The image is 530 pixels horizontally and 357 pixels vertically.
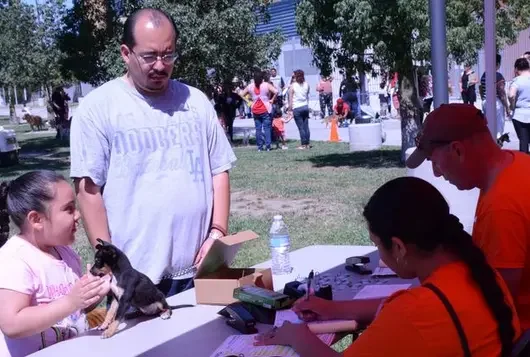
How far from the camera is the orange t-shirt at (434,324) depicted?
1.82 m

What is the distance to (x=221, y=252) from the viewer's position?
3.00m

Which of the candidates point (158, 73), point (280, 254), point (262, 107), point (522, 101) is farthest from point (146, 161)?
point (262, 107)

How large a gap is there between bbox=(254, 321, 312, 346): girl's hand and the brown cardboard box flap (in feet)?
1.58

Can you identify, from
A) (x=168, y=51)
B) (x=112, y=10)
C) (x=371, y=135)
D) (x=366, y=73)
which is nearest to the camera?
(x=168, y=51)

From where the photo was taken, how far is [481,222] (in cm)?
247

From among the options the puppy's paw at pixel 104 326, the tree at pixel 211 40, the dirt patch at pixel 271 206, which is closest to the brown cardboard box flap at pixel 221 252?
the puppy's paw at pixel 104 326

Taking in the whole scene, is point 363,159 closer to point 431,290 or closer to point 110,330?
point 110,330

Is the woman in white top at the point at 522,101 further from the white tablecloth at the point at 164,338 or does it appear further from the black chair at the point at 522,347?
the black chair at the point at 522,347

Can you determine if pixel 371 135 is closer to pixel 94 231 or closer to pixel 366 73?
pixel 366 73

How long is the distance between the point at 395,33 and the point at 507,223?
874cm

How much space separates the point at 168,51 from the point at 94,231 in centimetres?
79

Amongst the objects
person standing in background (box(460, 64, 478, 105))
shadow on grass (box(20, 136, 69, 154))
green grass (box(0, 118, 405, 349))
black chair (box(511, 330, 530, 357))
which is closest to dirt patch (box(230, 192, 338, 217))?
green grass (box(0, 118, 405, 349))

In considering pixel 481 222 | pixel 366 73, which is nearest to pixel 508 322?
pixel 481 222

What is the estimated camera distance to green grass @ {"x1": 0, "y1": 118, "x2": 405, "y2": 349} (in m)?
7.26
